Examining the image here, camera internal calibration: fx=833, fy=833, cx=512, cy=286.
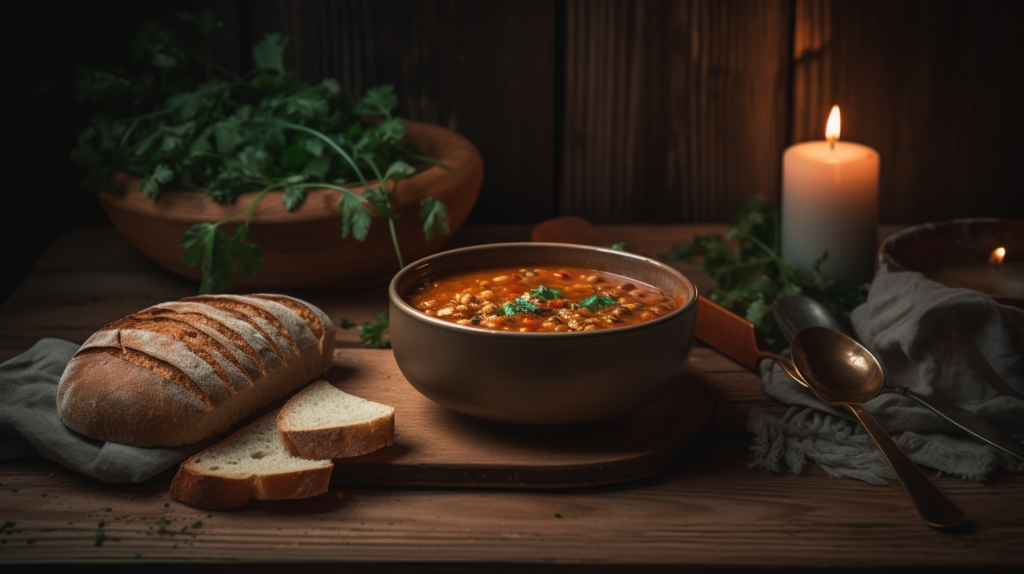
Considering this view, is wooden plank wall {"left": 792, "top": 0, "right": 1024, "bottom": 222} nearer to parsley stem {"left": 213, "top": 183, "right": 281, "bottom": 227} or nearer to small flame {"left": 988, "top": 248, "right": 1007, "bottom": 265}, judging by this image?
small flame {"left": 988, "top": 248, "right": 1007, "bottom": 265}

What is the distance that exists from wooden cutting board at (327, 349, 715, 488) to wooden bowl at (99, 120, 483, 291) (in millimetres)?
703

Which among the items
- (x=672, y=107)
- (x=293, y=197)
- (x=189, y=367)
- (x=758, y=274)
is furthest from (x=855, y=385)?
(x=672, y=107)

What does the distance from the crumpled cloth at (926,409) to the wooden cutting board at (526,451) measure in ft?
0.57

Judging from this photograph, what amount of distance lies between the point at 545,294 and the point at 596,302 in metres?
0.11

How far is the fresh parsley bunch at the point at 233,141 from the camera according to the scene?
7.25ft

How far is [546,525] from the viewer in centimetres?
142

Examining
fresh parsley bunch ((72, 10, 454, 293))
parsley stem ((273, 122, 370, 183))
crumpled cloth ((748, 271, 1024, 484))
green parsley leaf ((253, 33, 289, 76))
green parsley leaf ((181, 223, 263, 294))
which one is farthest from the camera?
green parsley leaf ((253, 33, 289, 76))

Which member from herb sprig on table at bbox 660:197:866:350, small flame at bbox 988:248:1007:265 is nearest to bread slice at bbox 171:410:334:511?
herb sprig on table at bbox 660:197:866:350

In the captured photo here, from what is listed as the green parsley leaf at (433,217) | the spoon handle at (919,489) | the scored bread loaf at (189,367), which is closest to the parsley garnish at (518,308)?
the scored bread loaf at (189,367)

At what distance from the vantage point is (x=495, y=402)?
1.53 meters

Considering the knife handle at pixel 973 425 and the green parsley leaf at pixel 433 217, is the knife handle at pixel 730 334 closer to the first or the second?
the knife handle at pixel 973 425

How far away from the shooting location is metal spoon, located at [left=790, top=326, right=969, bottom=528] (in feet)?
4.68

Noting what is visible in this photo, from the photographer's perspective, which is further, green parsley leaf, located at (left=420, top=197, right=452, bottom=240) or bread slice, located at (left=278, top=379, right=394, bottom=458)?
green parsley leaf, located at (left=420, top=197, right=452, bottom=240)

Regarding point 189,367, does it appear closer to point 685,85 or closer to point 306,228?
point 306,228
